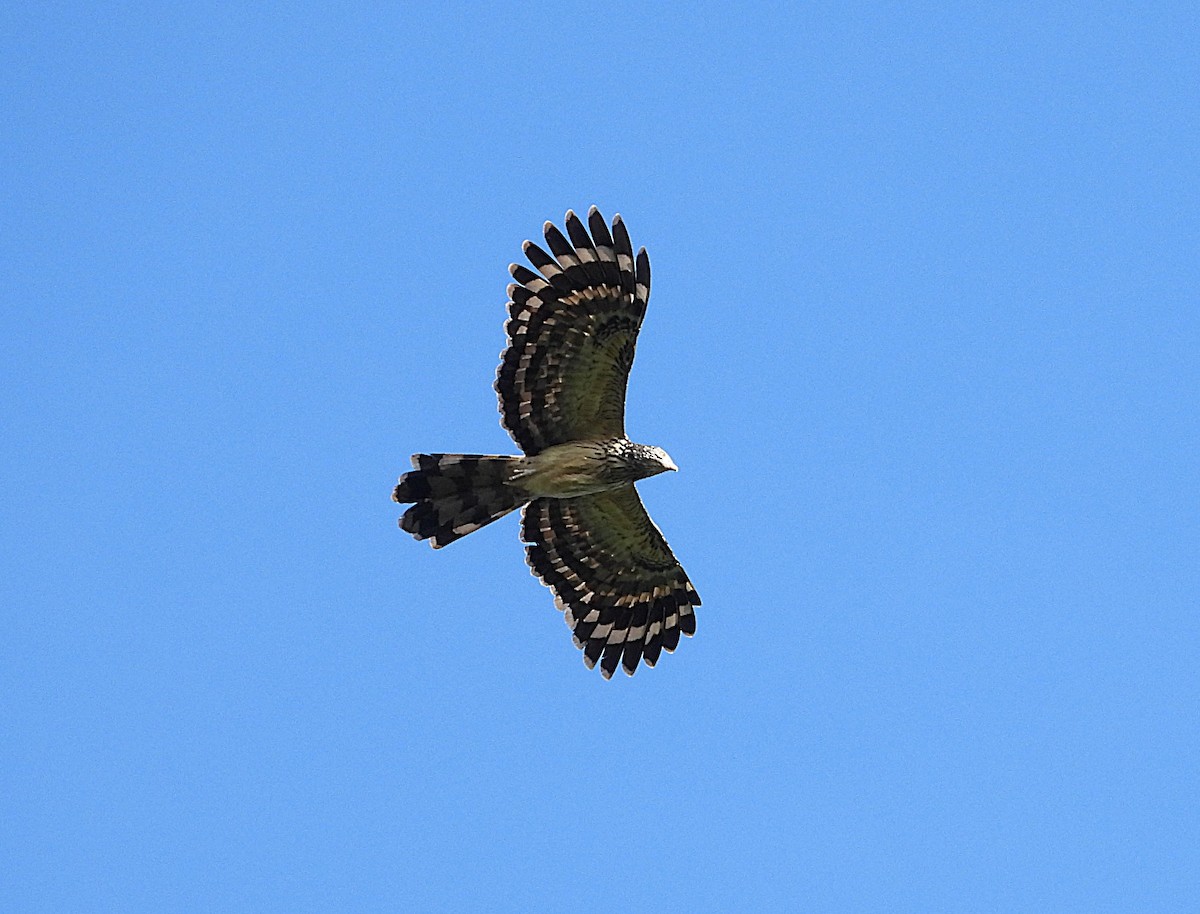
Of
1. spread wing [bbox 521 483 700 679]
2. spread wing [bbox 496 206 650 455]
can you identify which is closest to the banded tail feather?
spread wing [bbox 496 206 650 455]

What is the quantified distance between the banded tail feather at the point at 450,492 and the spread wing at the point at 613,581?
1228 millimetres

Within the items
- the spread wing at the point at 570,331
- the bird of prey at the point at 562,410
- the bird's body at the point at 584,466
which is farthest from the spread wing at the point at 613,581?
the spread wing at the point at 570,331

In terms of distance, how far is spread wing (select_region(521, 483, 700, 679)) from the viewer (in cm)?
2111

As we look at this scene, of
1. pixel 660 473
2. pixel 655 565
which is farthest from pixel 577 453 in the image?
pixel 655 565

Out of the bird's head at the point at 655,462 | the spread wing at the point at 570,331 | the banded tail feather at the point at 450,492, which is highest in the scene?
the spread wing at the point at 570,331

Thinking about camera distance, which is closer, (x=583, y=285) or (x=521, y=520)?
(x=583, y=285)

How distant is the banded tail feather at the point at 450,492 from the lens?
64.3 ft

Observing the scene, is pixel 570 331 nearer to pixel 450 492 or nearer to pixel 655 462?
pixel 655 462

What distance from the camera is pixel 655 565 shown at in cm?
2156

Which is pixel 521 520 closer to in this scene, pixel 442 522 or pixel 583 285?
pixel 442 522

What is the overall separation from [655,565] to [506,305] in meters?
4.06

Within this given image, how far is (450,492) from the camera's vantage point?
1972 centimetres

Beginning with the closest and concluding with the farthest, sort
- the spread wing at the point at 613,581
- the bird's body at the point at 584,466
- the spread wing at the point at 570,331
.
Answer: the spread wing at the point at 570,331 → the bird's body at the point at 584,466 → the spread wing at the point at 613,581

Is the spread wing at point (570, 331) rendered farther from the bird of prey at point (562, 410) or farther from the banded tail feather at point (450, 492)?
the banded tail feather at point (450, 492)
